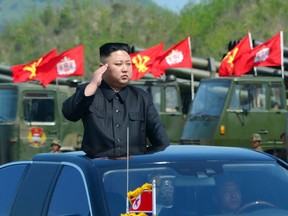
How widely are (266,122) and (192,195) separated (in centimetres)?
1763

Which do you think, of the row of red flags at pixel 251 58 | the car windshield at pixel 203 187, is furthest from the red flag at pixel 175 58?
the car windshield at pixel 203 187

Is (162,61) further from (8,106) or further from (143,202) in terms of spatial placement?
(143,202)

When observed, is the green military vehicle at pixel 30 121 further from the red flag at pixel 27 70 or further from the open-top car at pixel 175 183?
the open-top car at pixel 175 183

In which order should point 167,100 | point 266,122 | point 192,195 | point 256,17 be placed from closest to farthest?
point 192,195
point 266,122
point 167,100
point 256,17

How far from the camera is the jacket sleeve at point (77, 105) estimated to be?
7.88 m

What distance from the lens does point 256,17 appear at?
70188 millimetres

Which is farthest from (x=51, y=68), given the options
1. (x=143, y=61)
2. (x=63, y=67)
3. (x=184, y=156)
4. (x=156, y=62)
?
(x=184, y=156)

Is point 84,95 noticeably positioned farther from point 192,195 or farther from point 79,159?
point 192,195

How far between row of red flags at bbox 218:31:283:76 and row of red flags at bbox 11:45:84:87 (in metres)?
3.92

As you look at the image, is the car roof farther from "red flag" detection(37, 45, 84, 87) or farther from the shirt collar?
"red flag" detection(37, 45, 84, 87)

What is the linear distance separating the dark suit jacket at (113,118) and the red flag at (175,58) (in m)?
21.3

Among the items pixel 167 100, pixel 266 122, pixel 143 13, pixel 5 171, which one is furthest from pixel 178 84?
pixel 143 13

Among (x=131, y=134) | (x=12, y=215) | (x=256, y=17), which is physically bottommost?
(x=12, y=215)

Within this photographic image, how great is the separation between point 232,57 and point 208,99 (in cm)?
267
